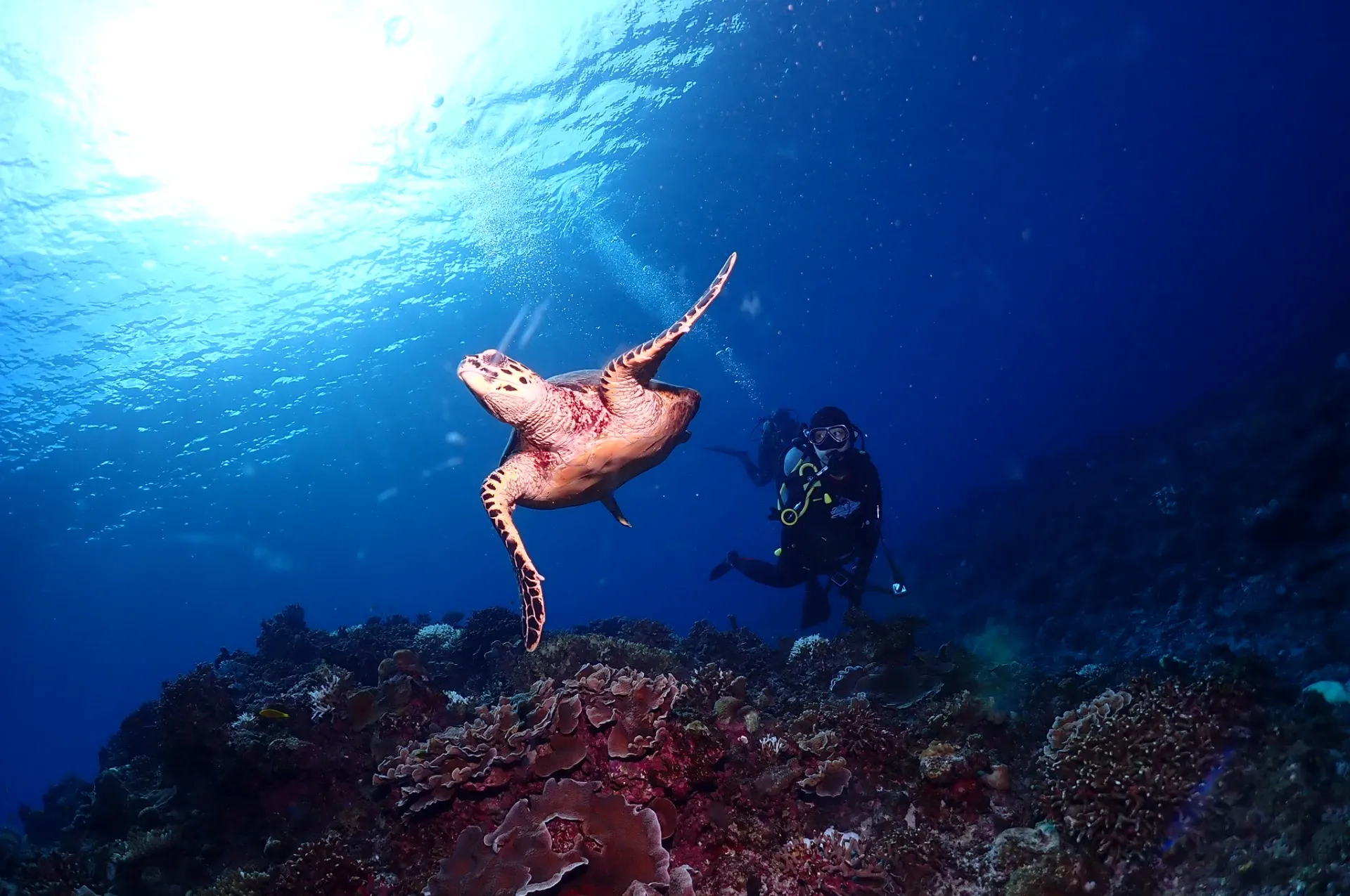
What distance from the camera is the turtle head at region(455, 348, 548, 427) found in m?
4.86

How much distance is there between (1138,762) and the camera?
11.2 ft

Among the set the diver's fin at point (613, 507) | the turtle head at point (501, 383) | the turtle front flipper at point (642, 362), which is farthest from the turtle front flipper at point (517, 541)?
the diver's fin at point (613, 507)

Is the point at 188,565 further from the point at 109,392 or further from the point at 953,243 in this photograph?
the point at 953,243

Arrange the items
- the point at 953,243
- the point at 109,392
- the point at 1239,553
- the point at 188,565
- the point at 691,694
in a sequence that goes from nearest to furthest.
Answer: the point at 691,694 < the point at 1239,553 < the point at 109,392 < the point at 953,243 < the point at 188,565

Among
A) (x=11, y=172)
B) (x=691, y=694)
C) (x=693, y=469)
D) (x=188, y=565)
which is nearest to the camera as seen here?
(x=691, y=694)

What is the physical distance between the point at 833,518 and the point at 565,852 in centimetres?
765

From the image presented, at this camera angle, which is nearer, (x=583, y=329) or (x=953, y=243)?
(x=583, y=329)

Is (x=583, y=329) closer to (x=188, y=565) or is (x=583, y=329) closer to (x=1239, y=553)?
(x=1239, y=553)

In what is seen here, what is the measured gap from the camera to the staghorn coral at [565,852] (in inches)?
111

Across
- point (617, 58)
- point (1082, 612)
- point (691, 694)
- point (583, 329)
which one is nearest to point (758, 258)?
point (583, 329)

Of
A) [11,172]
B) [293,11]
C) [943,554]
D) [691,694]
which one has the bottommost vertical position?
[691,694]

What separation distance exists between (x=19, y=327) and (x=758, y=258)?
3811 centimetres

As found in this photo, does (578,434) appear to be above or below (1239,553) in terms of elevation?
above

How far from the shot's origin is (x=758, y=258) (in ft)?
137
